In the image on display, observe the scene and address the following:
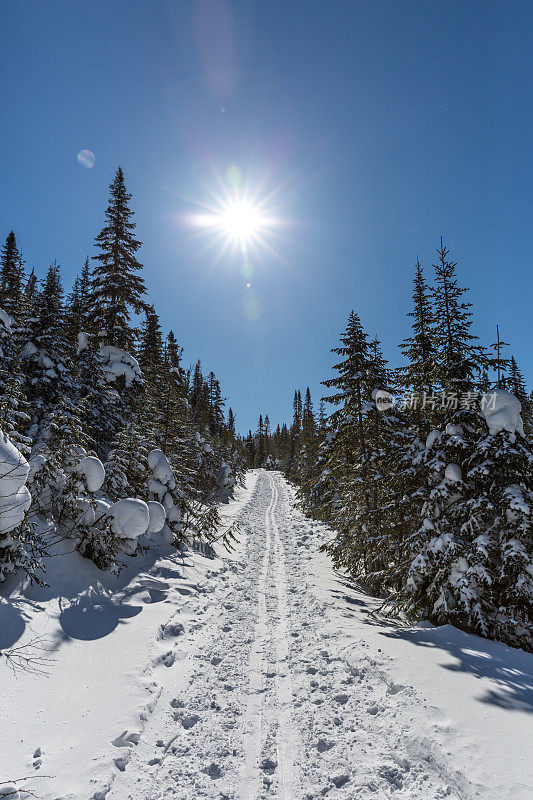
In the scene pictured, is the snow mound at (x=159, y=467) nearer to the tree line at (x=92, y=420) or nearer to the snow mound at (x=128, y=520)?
the tree line at (x=92, y=420)

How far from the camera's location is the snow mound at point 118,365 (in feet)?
46.5

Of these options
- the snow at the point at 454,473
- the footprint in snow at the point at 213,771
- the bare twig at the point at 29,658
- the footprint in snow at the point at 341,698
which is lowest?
the footprint in snow at the point at 213,771

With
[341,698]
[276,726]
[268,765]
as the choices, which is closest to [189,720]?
[276,726]

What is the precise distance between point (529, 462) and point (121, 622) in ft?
30.0

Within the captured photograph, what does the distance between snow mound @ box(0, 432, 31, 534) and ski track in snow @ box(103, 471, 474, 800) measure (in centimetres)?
344

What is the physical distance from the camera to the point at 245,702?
206 inches

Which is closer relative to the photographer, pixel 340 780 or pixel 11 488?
pixel 340 780

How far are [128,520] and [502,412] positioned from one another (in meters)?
8.88

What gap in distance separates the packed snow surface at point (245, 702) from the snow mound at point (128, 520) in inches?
44.4

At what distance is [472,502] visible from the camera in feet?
25.9

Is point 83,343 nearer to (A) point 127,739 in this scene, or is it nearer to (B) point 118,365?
(B) point 118,365

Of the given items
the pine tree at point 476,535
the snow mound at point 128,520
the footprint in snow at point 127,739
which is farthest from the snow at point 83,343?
the pine tree at point 476,535

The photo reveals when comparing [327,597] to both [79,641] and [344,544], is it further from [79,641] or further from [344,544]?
[79,641]

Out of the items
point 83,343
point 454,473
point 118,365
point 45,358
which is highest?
point 83,343
